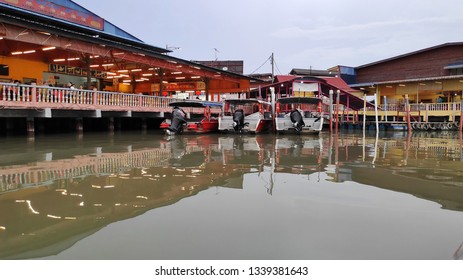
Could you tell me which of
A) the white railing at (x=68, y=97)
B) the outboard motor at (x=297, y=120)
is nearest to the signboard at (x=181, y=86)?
the white railing at (x=68, y=97)

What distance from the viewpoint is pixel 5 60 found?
61.1 feet

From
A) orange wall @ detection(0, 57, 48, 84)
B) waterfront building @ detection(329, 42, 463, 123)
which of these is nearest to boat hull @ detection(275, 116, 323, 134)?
waterfront building @ detection(329, 42, 463, 123)

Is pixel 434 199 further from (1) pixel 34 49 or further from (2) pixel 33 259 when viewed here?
(1) pixel 34 49

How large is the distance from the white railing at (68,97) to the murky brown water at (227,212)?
22.1 feet

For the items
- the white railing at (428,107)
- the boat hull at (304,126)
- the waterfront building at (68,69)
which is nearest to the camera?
the waterfront building at (68,69)

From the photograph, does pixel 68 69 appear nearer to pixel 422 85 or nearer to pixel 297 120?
pixel 297 120

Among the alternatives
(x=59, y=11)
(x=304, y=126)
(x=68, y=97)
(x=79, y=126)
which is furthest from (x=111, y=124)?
(x=59, y=11)

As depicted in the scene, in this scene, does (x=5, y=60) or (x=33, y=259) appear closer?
(x=33, y=259)

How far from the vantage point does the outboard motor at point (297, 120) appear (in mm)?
18344

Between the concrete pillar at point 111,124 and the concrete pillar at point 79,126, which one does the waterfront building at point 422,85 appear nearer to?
the concrete pillar at point 111,124

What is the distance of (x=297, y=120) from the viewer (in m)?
18.4

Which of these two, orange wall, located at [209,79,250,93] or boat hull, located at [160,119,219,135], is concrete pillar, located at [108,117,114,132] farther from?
orange wall, located at [209,79,250,93]

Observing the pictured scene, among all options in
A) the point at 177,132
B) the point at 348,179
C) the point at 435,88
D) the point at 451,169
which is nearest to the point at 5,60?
the point at 177,132

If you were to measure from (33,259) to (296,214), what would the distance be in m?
2.56
